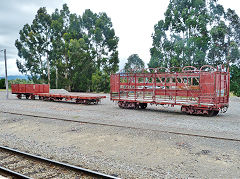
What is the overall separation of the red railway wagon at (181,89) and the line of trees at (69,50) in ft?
70.6

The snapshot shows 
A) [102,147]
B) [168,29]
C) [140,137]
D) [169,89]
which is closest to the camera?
[102,147]

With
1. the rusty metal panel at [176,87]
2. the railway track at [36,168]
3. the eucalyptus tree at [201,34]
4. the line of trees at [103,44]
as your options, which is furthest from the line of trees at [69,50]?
the railway track at [36,168]

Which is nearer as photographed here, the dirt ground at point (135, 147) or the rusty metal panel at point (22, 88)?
the dirt ground at point (135, 147)

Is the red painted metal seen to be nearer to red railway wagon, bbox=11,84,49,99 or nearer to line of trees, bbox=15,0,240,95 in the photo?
red railway wagon, bbox=11,84,49,99

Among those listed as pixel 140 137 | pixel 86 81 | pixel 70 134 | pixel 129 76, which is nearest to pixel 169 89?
pixel 129 76

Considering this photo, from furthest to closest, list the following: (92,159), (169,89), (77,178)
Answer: (169,89), (92,159), (77,178)

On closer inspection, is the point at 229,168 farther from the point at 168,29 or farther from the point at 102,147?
the point at 168,29

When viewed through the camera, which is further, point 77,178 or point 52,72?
point 52,72

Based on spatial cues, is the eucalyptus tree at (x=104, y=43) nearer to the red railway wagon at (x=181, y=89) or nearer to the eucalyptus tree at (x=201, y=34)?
the eucalyptus tree at (x=201, y=34)

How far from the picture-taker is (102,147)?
297 inches

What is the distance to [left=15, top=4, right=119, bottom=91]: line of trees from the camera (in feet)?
135

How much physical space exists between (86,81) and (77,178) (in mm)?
36642

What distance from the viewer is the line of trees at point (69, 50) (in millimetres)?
41062

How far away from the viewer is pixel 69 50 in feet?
136
